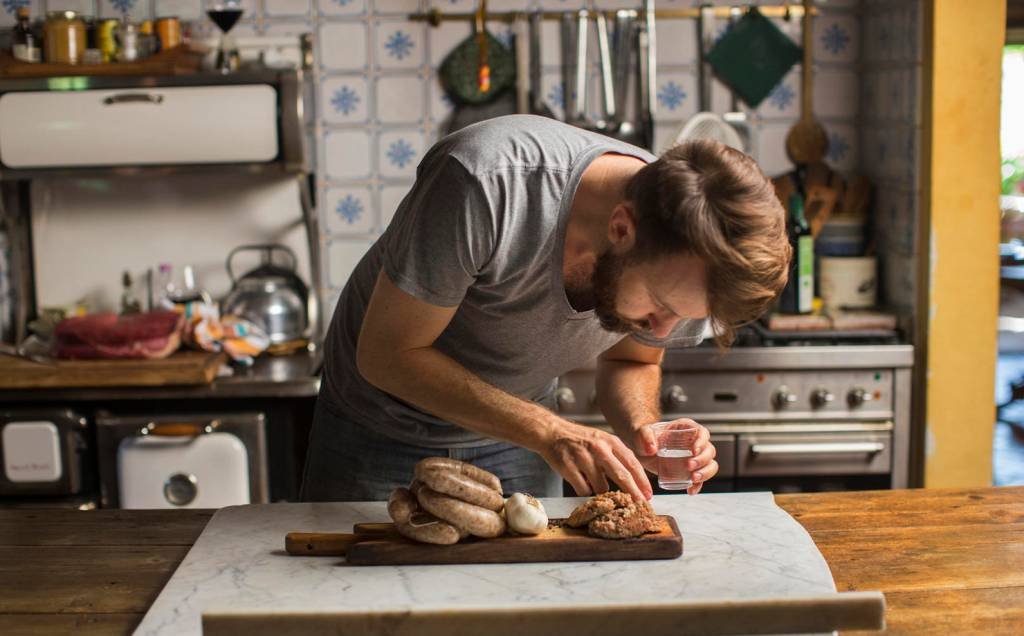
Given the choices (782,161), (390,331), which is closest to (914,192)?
(782,161)

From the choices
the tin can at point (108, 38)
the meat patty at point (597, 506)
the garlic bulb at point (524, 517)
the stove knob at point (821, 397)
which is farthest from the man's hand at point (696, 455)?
the tin can at point (108, 38)

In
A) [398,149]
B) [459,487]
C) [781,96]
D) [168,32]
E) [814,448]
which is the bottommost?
[814,448]

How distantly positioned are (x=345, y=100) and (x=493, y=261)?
6.14ft

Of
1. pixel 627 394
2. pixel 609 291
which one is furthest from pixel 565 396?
pixel 609 291

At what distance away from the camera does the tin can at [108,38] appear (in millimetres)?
3115

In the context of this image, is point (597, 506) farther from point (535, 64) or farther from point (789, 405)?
point (535, 64)

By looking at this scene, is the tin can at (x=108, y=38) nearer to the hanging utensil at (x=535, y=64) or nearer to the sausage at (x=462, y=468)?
Result: the hanging utensil at (x=535, y=64)

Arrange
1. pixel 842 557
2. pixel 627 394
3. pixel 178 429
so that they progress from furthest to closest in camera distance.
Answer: pixel 178 429
pixel 627 394
pixel 842 557

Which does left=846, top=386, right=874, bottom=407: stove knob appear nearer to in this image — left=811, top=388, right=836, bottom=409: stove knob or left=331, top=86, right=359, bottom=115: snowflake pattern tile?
left=811, top=388, right=836, bottom=409: stove knob

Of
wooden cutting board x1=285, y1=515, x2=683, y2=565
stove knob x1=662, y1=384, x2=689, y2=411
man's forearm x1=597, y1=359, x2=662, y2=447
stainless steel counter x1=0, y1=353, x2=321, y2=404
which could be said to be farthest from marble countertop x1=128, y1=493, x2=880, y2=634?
stove knob x1=662, y1=384, x2=689, y2=411

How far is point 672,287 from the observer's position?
147cm

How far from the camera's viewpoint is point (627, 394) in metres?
1.84

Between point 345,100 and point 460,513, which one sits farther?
point 345,100

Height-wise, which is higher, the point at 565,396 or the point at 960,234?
the point at 960,234
